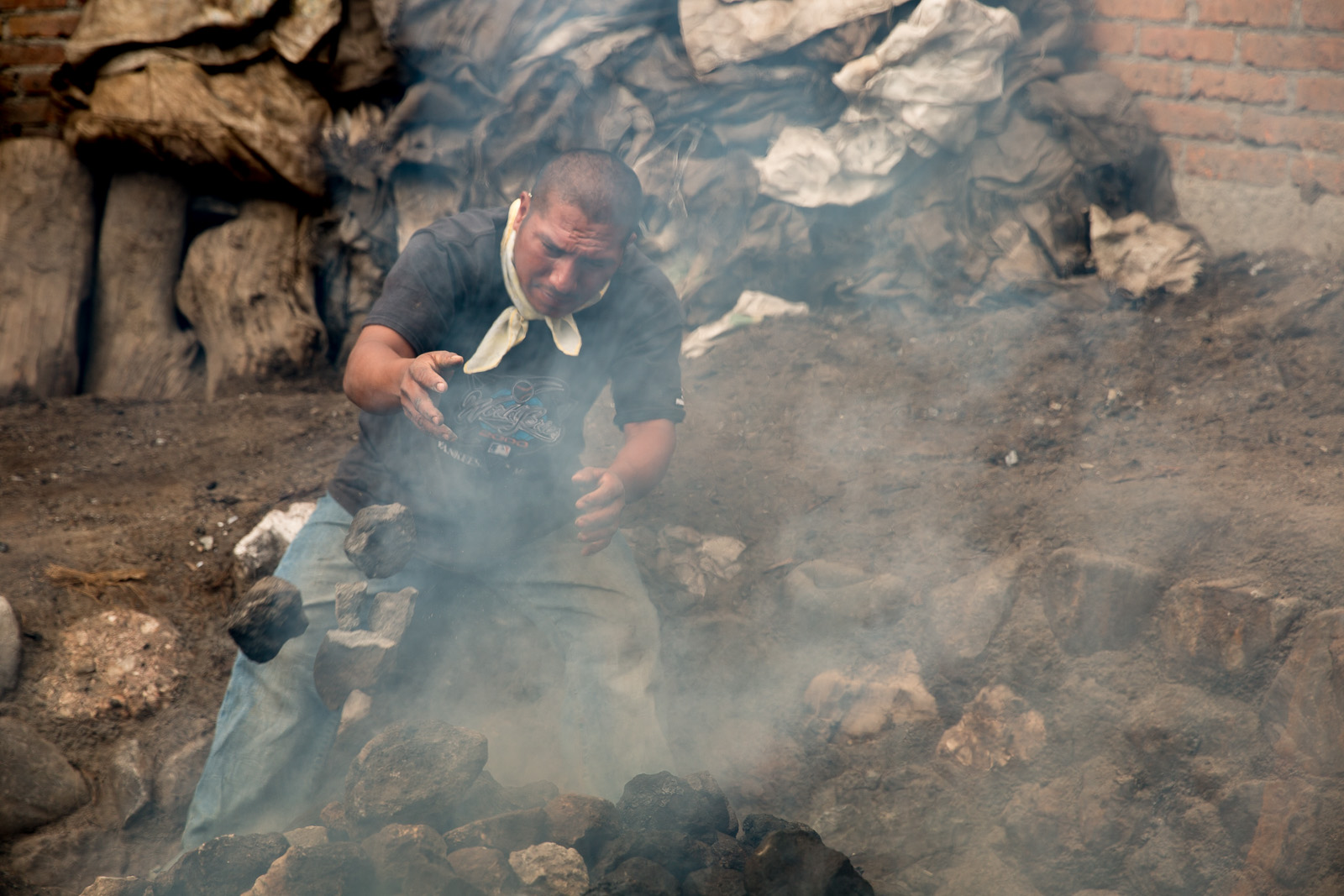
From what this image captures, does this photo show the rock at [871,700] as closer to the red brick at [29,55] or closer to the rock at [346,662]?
the rock at [346,662]

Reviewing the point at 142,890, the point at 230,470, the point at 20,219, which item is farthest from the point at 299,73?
the point at 142,890

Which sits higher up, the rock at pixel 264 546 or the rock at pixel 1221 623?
the rock at pixel 1221 623

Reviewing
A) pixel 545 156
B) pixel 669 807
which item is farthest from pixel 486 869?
pixel 545 156

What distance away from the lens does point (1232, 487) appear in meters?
2.47

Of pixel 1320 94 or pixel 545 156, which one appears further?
pixel 545 156

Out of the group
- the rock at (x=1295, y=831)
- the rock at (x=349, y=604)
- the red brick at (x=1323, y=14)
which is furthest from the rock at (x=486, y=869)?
the red brick at (x=1323, y=14)

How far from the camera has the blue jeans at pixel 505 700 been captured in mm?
2299

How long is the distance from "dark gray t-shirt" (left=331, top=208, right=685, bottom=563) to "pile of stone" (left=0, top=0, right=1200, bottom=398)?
4.62ft

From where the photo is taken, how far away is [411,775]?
6.55ft

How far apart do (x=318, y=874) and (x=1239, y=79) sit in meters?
4.22

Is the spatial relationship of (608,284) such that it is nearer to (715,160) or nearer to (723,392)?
(723,392)

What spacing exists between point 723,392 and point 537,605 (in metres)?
1.32

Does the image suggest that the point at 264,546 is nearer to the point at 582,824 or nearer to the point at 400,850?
the point at 400,850

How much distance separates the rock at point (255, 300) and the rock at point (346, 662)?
2.08m
